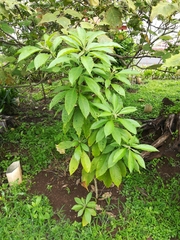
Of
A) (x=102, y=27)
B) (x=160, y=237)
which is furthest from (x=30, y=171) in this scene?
(x=102, y=27)

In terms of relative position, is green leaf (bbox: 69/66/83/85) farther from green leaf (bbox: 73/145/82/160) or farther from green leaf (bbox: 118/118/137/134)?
green leaf (bbox: 73/145/82/160)

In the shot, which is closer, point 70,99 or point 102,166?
point 70,99

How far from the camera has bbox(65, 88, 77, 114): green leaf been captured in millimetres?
1133

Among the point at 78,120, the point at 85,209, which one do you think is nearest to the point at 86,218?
the point at 85,209

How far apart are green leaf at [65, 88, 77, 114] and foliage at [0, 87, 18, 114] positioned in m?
2.06

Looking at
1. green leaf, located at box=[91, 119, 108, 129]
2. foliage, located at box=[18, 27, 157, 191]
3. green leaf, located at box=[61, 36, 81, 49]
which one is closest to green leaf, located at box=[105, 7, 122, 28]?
foliage, located at box=[18, 27, 157, 191]

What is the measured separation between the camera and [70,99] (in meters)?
1.15

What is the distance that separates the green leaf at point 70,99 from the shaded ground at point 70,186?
0.96 meters

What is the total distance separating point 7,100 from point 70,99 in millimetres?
2257

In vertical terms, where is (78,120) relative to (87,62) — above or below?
below

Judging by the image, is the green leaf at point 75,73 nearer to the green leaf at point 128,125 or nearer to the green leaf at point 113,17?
the green leaf at point 128,125

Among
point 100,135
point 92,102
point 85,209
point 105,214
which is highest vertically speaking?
point 92,102

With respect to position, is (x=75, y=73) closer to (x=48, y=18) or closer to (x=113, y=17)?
(x=48, y=18)

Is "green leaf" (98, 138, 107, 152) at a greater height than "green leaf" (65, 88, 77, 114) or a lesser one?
lesser
